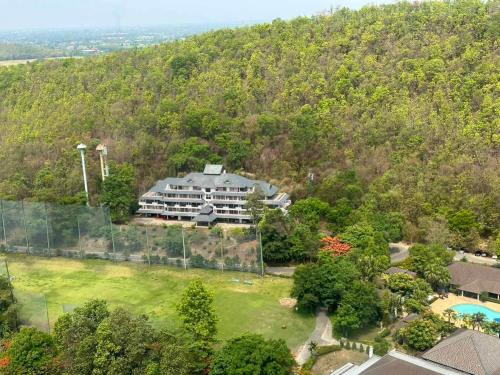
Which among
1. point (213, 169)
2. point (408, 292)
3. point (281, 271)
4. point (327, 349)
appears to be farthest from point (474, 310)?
point (213, 169)

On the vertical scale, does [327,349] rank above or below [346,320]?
below

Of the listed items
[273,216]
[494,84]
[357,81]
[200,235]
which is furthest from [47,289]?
[494,84]

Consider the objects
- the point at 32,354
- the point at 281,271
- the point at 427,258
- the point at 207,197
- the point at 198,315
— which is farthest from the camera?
the point at 207,197

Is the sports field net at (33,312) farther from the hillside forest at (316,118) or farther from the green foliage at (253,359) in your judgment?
the hillside forest at (316,118)

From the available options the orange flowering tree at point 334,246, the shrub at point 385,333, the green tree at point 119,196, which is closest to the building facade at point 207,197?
the green tree at point 119,196

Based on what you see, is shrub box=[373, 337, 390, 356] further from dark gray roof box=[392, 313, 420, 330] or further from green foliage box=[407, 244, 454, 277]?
green foliage box=[407, 244, 454, 277]

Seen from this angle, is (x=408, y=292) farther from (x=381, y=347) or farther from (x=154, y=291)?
(x=154, y=291)
